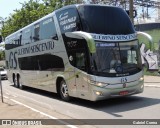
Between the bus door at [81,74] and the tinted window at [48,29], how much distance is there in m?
2.67

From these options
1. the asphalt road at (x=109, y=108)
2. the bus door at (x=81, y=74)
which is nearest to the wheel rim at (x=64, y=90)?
the asphalt road at (x=109, y=108)

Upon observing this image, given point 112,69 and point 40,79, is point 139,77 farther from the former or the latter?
point 40,79

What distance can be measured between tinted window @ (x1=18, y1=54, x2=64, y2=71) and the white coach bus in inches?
1.9

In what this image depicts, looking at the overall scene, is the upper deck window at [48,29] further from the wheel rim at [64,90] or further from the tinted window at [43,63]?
the wheel rim at [64,90]

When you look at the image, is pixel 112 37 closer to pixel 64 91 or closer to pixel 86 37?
pixel 86 37

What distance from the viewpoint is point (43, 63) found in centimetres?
1669

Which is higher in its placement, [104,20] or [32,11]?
[32,11]

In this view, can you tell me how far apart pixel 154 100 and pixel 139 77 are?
40.9 inches

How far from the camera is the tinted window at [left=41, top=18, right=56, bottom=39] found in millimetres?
14868

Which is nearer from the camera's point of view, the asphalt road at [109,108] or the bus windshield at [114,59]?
the asphalt road at [109,108]

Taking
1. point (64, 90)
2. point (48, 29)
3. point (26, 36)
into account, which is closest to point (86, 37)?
point (64, 90)

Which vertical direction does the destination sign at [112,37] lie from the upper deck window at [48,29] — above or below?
below

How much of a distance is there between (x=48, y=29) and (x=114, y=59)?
4.76m

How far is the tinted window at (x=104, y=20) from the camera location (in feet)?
39.5
